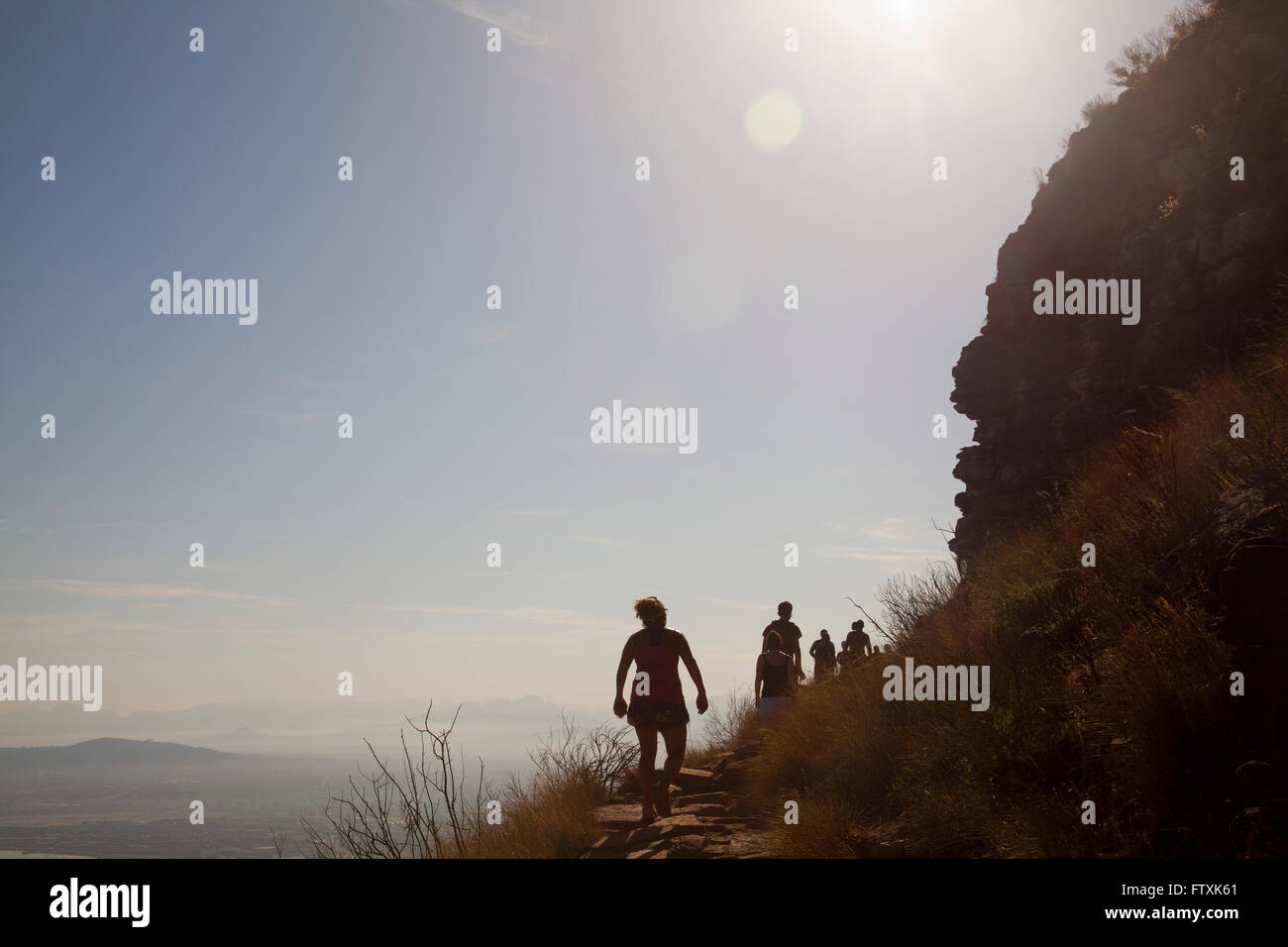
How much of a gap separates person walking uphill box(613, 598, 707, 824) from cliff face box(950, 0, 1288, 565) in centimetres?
1041

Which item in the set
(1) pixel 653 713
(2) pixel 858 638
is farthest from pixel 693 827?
(2) pixel 858 638

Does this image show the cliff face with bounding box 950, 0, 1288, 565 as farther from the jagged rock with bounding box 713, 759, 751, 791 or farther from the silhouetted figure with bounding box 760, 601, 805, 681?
the jagged rock with bounding box 713, 759, 751, 791

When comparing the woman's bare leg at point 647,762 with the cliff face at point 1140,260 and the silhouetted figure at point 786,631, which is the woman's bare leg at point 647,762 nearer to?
the silhouetted figure at point 786,631

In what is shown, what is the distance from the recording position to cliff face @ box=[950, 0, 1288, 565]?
14.0 m

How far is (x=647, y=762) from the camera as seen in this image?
8555mm

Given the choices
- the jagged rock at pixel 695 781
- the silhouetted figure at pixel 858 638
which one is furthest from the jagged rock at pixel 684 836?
the silhouetted figure at pixel 858 638

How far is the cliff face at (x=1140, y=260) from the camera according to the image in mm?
13984

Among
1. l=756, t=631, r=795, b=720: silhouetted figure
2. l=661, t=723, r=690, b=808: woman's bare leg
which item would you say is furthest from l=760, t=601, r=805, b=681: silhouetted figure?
l=661, t=723, r=690, b=808: woman's bare leg

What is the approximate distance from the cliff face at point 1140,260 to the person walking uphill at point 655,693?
10412 mm

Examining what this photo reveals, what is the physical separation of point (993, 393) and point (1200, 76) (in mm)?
7776

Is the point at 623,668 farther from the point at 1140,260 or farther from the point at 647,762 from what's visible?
the point at 1140,260

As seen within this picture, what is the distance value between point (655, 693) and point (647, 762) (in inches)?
29.3
